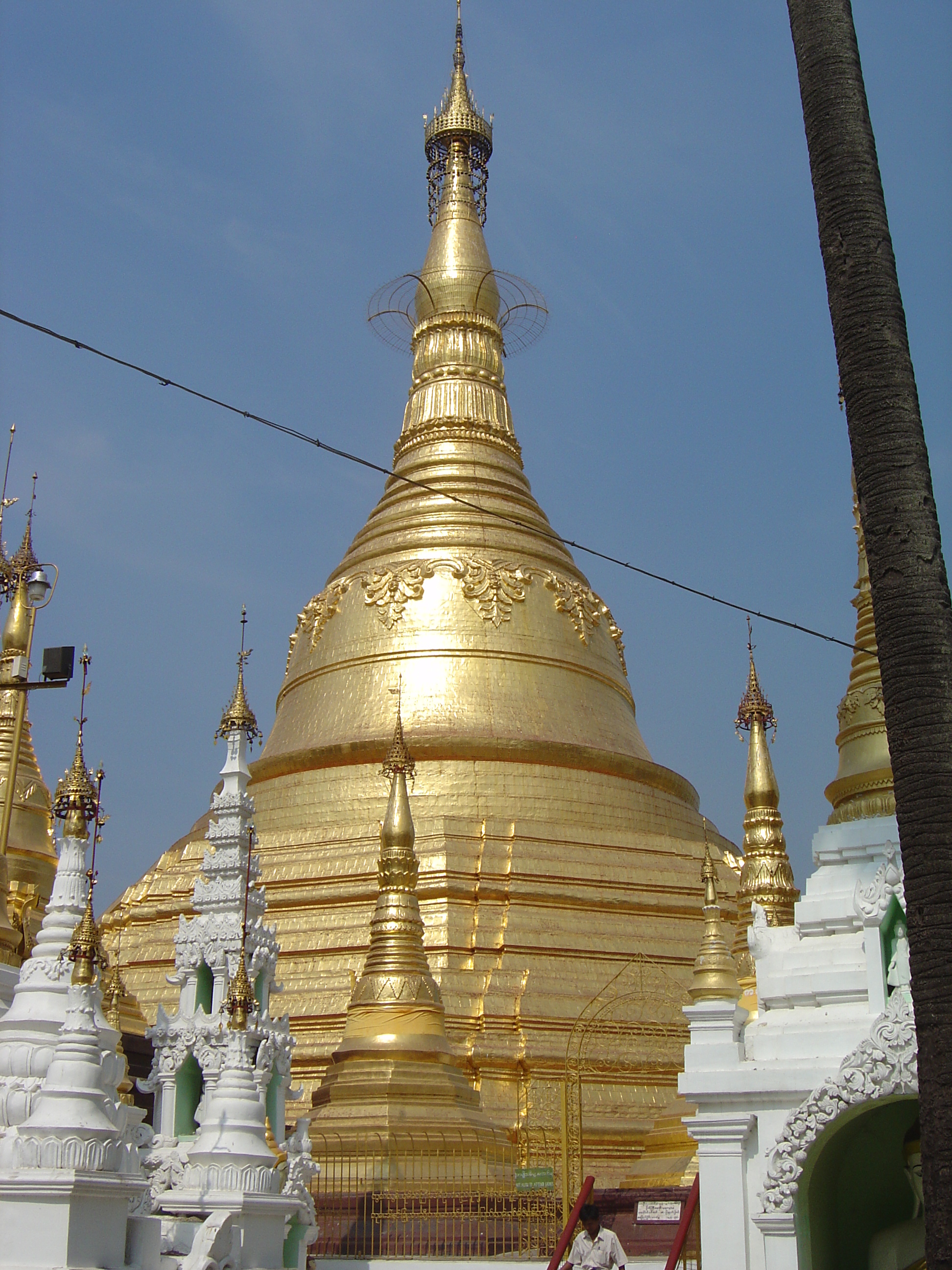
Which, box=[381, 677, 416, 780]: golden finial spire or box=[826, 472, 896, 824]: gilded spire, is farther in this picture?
box=[381, 677, 416, 780]: golden finial spire

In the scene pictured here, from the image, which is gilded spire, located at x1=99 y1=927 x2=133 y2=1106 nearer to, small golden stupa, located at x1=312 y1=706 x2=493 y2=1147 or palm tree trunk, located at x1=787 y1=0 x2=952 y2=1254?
small golden stupa, located at x1=312 y1=706 x2=493 y2=1147

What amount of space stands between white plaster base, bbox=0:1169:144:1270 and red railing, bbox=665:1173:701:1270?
9.93 ft

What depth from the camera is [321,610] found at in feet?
89.4

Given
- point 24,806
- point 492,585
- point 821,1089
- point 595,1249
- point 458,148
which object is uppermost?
point 458,148

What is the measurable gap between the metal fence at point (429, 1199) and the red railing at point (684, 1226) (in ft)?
11.2

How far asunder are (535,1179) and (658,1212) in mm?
1453

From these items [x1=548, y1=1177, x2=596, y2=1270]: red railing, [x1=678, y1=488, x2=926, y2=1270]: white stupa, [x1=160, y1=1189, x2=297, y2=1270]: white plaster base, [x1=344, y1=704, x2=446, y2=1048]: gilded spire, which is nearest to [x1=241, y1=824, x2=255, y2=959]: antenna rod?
[x1=344, y1=704, x2=446, y2=1048]: gilded spire

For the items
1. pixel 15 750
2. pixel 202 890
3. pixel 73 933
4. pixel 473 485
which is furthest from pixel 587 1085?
pixel 473 485

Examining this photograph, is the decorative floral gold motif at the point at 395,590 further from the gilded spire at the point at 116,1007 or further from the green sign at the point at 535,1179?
the green sign at the point at 535,1179

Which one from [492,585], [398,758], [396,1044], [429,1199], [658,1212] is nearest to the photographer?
[658,1212]

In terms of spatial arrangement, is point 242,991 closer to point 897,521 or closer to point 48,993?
point 48,993

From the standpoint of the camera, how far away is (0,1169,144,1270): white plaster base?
9.11 meters

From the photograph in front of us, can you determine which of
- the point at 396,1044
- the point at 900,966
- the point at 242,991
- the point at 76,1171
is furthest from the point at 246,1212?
the point at 396,1044

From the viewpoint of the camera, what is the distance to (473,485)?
27.5 meters
